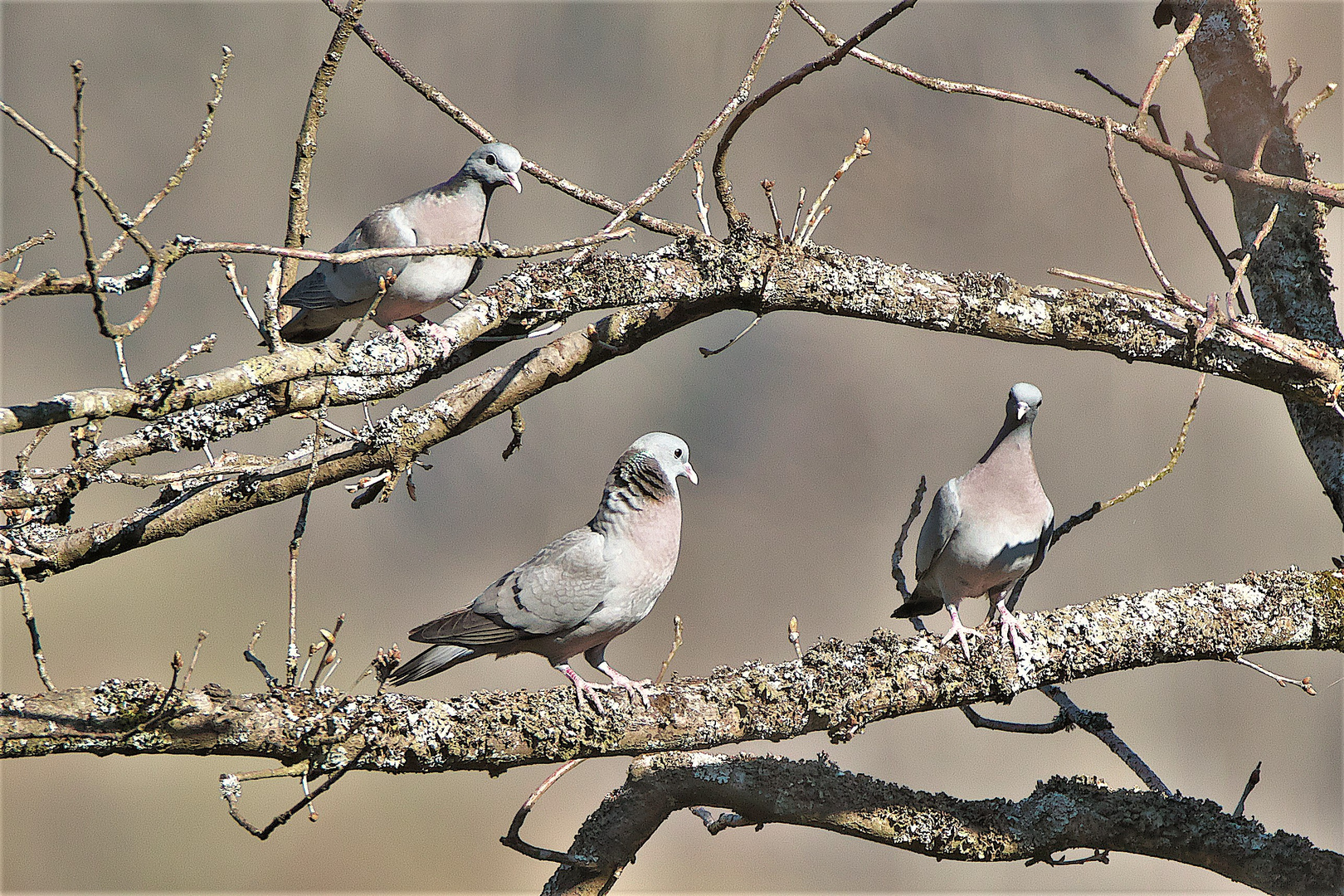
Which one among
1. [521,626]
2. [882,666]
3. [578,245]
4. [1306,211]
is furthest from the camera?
[1306,211]

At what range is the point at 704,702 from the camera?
1.69 meters

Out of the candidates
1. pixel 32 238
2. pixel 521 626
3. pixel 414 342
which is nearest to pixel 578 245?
pixel 414 342

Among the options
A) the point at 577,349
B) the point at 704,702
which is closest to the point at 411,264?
the point at 577,349

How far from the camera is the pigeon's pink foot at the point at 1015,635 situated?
1.90 m

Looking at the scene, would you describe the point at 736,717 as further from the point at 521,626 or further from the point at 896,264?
the point at 896,264

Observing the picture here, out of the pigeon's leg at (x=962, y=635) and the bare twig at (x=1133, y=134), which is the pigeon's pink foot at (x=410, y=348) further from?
the pigeon's leg at (x=962, y=635)

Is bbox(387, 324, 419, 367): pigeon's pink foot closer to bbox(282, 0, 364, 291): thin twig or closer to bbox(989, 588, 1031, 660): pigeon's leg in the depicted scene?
bbox(282, 0, 364, 291): thin twig

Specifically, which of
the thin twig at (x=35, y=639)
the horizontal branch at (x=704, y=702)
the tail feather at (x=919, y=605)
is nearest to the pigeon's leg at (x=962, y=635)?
the horizontal branch at (x=704, y=702)

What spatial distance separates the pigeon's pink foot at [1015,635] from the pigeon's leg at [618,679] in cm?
75

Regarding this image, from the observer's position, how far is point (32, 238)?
157 cm

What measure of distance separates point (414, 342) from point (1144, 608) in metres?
1.58

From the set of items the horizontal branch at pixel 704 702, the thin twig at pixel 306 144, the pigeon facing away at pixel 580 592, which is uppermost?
the thin twig at pixel 306 144

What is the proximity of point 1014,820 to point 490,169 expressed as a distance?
217cm

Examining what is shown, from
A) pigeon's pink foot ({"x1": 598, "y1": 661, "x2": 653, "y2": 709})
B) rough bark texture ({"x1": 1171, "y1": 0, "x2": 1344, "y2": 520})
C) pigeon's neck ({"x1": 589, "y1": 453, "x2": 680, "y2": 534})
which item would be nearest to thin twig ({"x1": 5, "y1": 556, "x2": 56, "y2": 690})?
pigeon's pink foot ({"x1": 598, "y1": 661, "x2": 653, "y2": 709})
